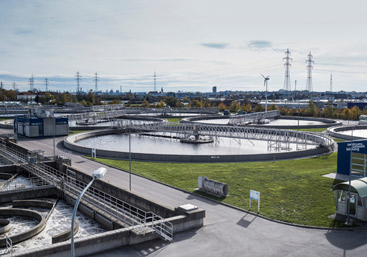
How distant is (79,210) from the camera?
2577 cm

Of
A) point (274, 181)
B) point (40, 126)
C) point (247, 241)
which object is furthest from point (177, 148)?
point (247, 241)

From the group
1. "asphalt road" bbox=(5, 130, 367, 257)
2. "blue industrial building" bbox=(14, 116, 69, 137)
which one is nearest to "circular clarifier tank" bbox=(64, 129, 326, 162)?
"blue industrial building" bbox=(14, 116, 69, 137)

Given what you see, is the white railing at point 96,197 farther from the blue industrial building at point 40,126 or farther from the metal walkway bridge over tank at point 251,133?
the metal walkway bridge over tank at point 251,133

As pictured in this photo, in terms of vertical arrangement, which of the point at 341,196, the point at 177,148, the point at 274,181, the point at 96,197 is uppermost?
the point at 341,196

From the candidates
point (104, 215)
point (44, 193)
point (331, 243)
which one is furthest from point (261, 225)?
point (44, 193)

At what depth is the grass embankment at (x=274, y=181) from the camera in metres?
21.2

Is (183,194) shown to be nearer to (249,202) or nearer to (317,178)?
(249,202)

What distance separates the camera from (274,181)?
92.4ft

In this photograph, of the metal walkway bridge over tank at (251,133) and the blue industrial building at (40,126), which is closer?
the metal walkway bridge over tank at (251,133)

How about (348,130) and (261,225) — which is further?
(348,130)

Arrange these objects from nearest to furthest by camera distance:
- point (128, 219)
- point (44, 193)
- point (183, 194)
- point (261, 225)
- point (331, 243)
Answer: point (331, 243), point (261, 225), point (128, 219), point (183, 194), point (44, 193)

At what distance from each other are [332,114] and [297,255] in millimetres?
93128

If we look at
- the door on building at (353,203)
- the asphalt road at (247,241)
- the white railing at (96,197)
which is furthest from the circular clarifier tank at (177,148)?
the door on building at (353,203)

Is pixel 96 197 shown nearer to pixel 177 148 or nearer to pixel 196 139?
pixel 177 148
